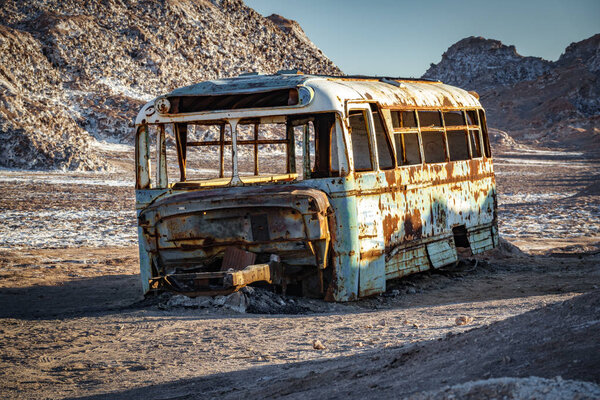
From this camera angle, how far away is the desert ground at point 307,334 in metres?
3.94

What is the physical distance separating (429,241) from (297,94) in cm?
308

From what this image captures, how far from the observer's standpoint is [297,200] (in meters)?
7.80

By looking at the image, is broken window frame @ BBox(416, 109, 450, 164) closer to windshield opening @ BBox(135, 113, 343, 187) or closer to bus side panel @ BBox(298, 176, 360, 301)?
windshield opening @ BBox(135, 113, 343, 187)

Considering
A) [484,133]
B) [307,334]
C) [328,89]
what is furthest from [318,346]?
[484,133]

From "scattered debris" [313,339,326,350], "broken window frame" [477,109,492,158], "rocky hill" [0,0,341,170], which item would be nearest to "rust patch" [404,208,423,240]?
"broken window frame" [477,109,492,158]

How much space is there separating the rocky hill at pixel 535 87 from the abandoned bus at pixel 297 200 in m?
63.0

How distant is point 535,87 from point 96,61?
258 feet

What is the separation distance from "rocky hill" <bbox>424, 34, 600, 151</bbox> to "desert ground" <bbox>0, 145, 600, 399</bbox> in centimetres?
6207

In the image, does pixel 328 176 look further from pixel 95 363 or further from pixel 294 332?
pixel 95 363

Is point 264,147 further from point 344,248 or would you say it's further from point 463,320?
point 463,320

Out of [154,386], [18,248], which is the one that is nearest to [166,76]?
[18,248]

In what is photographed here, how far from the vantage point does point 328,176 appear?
28.2ft

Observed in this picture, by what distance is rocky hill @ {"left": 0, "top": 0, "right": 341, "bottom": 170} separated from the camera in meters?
39.6

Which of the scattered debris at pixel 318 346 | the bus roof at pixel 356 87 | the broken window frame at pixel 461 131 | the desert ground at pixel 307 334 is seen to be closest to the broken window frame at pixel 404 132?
the bus roof at pixel 356 87
